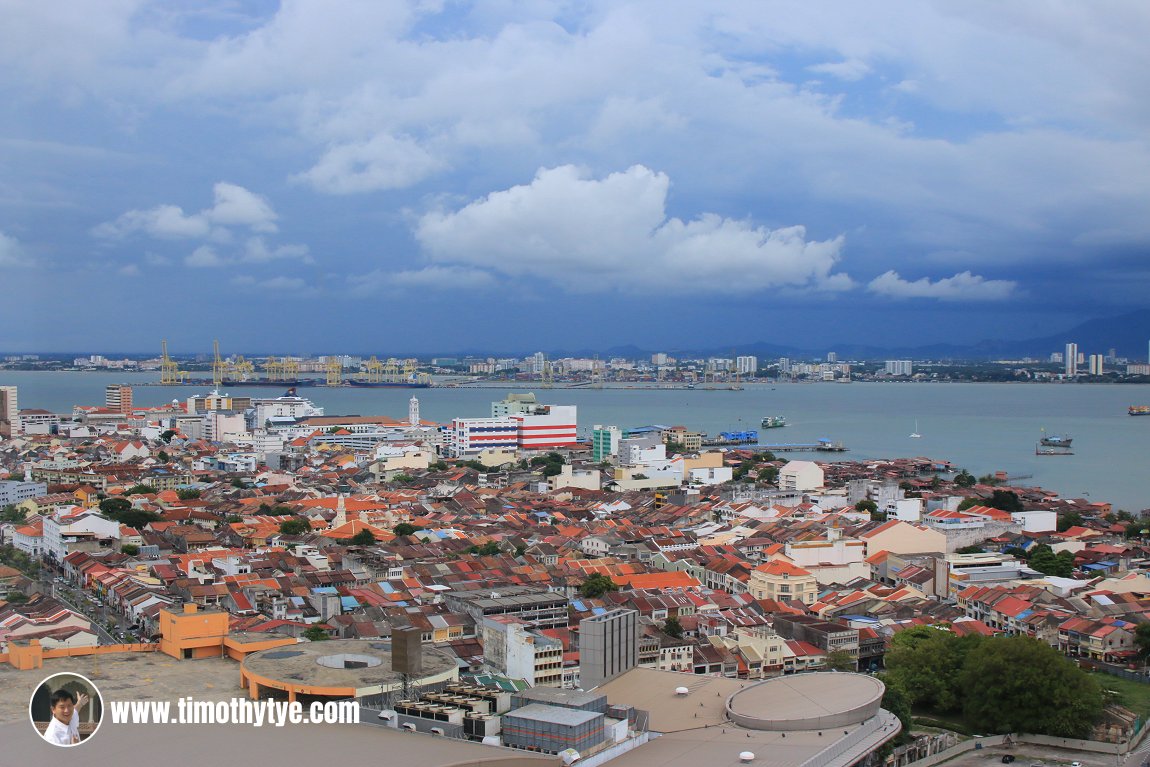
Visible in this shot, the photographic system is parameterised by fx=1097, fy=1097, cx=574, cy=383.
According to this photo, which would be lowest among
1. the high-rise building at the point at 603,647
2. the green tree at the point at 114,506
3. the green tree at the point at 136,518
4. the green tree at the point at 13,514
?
the green tree at the point at 13,514

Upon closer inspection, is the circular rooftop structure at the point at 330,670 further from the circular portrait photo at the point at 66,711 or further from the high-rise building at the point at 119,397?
the high-rise building at the point at 119,397

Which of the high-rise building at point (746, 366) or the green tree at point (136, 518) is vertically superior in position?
the high-rise building at point (746, 366)

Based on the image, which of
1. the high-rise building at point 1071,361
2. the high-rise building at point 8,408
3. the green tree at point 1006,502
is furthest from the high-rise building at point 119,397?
the high-rise building at point 1071,361

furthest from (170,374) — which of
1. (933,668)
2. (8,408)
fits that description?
(933,668)

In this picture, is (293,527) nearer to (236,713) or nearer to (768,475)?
(236,713)

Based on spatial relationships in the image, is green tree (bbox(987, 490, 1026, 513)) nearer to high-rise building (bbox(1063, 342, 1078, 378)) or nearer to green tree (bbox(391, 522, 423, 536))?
green tree (bbox(391, 522, 423, 536))

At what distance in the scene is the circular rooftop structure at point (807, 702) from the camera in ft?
15.3

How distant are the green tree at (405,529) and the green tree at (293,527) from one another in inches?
36.9

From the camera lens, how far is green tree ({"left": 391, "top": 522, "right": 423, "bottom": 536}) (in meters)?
11.5

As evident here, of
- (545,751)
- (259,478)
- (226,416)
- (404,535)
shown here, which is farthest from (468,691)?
(226,416)

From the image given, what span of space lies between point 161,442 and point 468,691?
63.9 ft

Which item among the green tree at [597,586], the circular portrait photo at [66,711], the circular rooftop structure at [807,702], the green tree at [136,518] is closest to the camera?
the circular portrait photo at [66,711]

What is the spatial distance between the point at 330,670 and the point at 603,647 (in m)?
1.33

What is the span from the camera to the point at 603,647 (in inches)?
211
